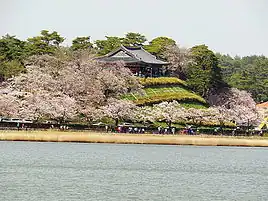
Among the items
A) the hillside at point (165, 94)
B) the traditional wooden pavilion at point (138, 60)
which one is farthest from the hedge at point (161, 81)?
the traditional wooden pavilion at point (138, 60)

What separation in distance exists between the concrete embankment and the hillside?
55.7ft

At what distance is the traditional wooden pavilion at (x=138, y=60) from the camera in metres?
103

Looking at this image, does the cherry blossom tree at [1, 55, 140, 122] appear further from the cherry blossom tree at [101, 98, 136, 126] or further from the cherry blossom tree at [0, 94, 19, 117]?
the cherry blossom tree at [101, 98, 136, 126]

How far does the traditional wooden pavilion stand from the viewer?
102750 mm

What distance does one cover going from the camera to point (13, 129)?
→ 236 ft

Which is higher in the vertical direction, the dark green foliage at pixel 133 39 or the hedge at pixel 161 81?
the dark green foliage at pixel 133 39

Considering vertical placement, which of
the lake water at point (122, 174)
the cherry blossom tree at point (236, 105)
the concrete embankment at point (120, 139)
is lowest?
the lake water at point (122, 174)

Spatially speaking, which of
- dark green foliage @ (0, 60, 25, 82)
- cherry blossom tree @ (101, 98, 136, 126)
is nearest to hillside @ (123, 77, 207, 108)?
cherry blossom tree @ (101, 98, 136, 126)

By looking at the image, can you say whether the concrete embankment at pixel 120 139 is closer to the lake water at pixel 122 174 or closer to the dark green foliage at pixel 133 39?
Answer: the lake water at pixel 122 174

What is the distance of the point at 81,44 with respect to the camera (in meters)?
118

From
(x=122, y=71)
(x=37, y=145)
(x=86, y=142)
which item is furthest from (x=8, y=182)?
(x=122, y=71)

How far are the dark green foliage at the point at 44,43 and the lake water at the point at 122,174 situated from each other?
39.2 meters

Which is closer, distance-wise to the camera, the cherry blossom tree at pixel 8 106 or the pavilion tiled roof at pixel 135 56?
the cherry blossom tree at pixel 8 106

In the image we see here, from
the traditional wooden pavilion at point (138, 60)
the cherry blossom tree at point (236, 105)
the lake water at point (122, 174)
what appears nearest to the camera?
the lake water at point (122, 174)
